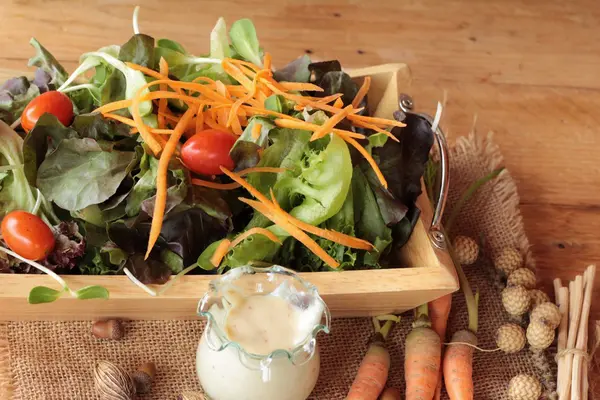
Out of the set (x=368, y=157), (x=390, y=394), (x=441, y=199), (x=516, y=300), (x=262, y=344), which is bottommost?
(x=390, y=394)

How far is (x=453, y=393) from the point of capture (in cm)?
145

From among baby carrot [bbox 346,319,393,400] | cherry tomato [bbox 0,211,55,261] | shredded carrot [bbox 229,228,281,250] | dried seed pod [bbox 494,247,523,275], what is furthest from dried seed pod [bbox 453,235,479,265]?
cherry tomato [bbox 0,211,55,261]

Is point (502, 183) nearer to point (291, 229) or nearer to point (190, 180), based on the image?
point (291, 229)

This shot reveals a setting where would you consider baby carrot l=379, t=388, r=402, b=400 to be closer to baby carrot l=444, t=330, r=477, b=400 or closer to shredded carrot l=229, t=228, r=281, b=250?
baby carrot l=444, t=330, r=477, b=400

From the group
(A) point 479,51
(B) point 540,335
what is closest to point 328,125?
(B) point 540,335

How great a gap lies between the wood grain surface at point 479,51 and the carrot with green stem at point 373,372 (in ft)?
1.57

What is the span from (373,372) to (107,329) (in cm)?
50

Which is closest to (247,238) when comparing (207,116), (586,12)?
(207,116)

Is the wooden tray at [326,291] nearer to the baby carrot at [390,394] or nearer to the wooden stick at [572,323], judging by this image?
the baby carrot at [390,394]

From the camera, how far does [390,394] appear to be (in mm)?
1455

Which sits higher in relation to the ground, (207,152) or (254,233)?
(207,152)

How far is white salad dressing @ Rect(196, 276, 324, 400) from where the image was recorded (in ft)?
4.03

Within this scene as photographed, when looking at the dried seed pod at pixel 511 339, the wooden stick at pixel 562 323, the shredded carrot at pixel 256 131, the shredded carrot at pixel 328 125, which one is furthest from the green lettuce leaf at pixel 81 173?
the wooden stick at pixel 562 323

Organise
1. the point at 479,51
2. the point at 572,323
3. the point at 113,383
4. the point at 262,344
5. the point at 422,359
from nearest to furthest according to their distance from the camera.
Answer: the point at 262,344
the point at 113,383
the point at 422,359
the point at 572,323
the point at 479,51
